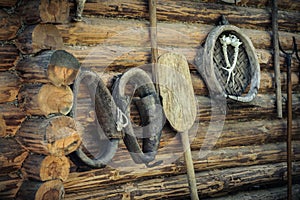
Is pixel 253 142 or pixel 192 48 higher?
pixel 192 48

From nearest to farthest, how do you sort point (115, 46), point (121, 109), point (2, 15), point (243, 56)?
point (2, 15) → point (121, 109) → point (115, 46) → point (243, 56)

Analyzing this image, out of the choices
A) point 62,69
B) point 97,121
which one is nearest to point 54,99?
point 62,69

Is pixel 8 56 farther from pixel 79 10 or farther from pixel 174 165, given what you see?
pixel 174 165

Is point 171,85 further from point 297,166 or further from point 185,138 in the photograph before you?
point 297,166

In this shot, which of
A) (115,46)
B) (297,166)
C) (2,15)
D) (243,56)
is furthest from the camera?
(297,166)

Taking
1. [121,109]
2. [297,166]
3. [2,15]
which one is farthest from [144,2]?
[297,166]

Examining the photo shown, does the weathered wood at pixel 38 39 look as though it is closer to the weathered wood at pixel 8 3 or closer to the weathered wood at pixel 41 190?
the weathered wood at pixel 8 3
